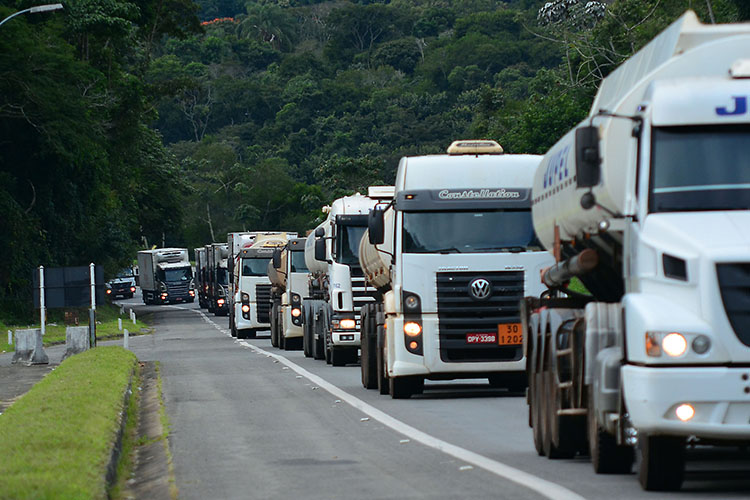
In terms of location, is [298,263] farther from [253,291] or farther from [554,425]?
[554,425]

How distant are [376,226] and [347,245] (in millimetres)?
9255

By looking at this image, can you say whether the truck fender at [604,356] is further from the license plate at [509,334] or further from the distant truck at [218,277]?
the distant truck at [218,277]

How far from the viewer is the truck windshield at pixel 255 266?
170 feet

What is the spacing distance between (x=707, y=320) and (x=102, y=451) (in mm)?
5935

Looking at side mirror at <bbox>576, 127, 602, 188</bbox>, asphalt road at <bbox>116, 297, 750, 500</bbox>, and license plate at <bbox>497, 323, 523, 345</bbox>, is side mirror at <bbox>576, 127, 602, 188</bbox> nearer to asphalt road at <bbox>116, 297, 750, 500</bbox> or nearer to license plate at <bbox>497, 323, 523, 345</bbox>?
asphalt road at <bbox>116, 297, 750, 500</bbox>

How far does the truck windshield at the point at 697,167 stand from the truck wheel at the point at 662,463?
5.15 ft

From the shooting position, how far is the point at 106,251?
251 ft

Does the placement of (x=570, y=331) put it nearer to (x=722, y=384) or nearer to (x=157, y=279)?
(x=722, y=384)

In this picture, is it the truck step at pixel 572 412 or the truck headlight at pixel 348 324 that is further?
the truck headlight at pixel 348 324

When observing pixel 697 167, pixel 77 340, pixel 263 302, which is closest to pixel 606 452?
pixel 697 167

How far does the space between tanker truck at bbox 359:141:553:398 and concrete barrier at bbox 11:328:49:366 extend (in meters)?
16.9

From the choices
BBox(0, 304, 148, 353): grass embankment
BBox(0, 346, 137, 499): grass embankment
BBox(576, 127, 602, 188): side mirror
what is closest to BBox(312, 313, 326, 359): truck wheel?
BBox(0, 346, 137, 499): grass embankment

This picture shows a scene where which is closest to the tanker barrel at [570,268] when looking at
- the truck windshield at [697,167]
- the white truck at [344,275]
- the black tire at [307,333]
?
the truck windshield at [697,167]

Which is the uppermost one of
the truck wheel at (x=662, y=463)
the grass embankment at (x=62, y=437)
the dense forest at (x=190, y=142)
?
the dense forest at (x=190, y=142)
